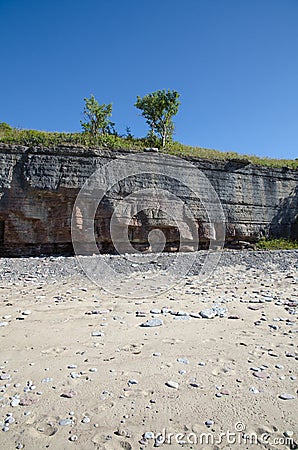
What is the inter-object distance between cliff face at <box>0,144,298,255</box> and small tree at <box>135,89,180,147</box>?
9.54 m

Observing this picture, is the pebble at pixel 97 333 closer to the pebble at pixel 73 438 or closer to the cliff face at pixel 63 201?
the pebble at pixel 73 438

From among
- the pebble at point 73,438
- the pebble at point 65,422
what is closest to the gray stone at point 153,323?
the pebble at point 65,422

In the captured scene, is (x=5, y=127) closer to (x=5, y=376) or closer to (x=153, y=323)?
(x=153, y=323)

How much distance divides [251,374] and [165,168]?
49.2 ft

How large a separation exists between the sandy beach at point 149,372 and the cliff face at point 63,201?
9416mm

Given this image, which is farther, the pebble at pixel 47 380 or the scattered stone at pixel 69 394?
the pebble at pixel 47 380

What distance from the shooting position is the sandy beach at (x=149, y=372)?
2416mm

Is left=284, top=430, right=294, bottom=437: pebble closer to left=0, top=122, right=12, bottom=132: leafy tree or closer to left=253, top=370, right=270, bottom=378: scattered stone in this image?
left=253, top=370, right=270, bottom=378: scattered stone

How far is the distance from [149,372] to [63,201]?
13703mm

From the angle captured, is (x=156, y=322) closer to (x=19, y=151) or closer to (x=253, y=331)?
(x=253, y=331)

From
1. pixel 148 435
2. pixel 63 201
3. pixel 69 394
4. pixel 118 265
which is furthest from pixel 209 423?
pixel 63 201

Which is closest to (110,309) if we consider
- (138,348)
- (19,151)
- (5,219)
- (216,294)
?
(138,348)

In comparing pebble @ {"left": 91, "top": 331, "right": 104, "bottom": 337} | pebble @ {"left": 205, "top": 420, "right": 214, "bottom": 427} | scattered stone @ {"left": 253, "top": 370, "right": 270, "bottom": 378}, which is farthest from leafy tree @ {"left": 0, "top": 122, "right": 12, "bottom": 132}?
pebble @ {"left": 205, "top": 420, "right": 214, "bottom": 427}

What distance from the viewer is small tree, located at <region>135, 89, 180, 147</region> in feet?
85.3
